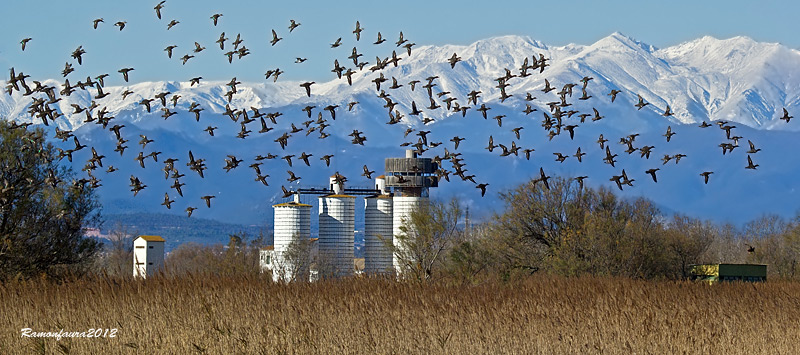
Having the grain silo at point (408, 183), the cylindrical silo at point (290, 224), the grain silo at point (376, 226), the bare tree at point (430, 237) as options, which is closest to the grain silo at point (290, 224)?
the cylindrical silo at point (290, 224)

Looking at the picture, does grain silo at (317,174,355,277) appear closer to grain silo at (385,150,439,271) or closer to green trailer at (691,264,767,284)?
grain silo at (385,150,439,271)

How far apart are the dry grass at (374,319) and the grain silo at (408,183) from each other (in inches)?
3862

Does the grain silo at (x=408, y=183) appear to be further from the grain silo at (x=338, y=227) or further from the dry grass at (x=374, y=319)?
the dry grass at (x=374, y=319)

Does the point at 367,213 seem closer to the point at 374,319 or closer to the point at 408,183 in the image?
the point at 408,183

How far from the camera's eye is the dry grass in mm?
28078

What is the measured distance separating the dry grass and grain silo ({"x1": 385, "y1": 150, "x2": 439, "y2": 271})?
98.1 m

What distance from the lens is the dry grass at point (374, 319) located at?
28.1 metres

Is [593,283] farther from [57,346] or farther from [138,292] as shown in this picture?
[57,346]

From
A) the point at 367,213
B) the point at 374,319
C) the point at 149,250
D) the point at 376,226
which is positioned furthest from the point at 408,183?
the point at 374,319

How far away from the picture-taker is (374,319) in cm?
3148

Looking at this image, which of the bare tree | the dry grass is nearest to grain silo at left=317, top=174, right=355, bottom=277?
the bare tree

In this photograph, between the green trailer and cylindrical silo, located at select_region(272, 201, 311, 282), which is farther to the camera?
cylindrical silo, located at select_region(272, 201, 311, 282)

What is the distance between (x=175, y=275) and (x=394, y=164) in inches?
4338

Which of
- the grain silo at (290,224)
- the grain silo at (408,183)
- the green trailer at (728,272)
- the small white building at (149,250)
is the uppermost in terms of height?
the grain silo at (408,183)
